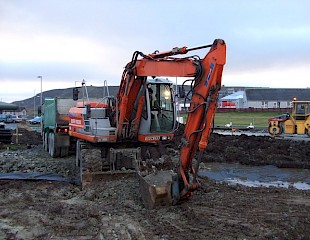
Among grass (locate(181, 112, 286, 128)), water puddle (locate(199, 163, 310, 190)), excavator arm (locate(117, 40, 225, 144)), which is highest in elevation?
excavator arm (locate(117, 40, 225, 144))

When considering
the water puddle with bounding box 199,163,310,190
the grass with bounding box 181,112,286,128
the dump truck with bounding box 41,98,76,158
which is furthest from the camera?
the grass with bounding box 181,112,286,128

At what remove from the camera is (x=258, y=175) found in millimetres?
14250

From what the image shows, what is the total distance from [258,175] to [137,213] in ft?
23.6

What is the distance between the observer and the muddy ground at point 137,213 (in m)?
6.93

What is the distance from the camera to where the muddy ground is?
22.7 ft

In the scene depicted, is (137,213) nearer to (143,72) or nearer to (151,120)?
(143,72)

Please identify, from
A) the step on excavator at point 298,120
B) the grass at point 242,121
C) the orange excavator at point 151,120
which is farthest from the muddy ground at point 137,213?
the grass at point 242,121

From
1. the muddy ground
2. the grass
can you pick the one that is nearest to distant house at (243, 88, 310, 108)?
the grass

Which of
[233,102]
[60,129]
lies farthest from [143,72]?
[233,102]

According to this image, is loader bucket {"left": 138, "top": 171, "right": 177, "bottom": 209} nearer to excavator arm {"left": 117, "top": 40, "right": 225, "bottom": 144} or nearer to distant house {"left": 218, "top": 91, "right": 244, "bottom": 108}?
excavator arm {"left": 117, "top": 40, "right": 225, "bottom": 144}

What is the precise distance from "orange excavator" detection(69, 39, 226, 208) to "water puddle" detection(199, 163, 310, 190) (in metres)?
2.91

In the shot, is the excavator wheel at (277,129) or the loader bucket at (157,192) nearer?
the loader bucket at (157,192)

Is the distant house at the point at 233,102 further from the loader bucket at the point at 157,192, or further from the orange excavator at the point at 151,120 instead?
the loader bucket at the point at 157,192

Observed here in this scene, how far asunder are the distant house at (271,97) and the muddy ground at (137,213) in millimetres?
77728
